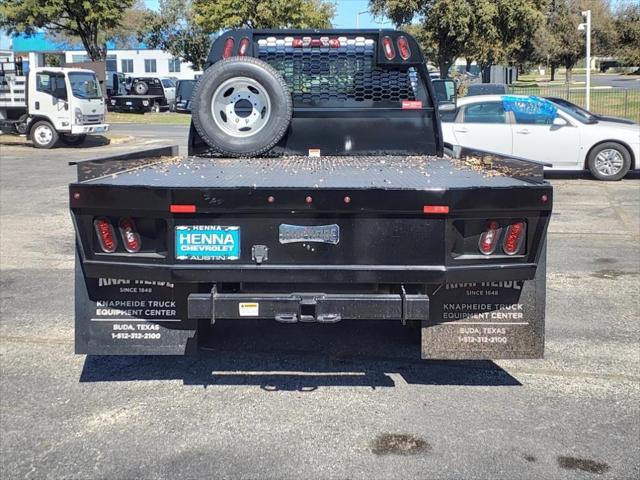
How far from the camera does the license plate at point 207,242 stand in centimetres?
409

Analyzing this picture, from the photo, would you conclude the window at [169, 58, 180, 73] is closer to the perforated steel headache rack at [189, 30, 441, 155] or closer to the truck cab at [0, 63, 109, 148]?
the truck cab at [0, 63, 109, 148]

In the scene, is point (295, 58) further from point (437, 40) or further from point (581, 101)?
point (437, 40)

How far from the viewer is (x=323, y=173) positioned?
4953mm

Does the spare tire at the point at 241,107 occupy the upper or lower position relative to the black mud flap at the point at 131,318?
upper

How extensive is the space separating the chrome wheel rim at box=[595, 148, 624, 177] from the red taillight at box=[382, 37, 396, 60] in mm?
9817

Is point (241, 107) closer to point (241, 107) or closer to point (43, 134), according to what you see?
point (241, 107)

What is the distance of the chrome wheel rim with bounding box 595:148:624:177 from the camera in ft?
48.9

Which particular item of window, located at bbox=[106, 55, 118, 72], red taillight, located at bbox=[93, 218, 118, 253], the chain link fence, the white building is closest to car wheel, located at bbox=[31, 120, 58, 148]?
the chain link fence

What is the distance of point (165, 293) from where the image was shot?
447cm

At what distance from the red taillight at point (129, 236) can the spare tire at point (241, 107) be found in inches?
71.0

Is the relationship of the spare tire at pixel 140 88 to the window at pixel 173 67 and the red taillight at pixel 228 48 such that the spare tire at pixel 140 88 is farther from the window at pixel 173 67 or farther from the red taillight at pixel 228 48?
the red taillight at pixel 228 48

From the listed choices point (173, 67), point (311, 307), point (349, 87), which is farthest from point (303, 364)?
point (173, 67)

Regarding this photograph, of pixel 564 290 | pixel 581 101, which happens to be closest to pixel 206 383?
pixel 564 290

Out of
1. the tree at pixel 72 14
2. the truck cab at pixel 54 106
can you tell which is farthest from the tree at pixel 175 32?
the truck cab at pixel 54 106
